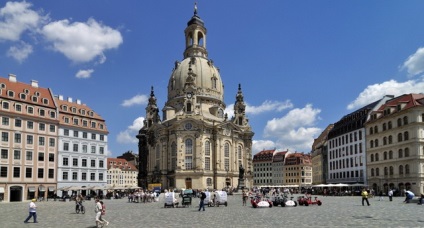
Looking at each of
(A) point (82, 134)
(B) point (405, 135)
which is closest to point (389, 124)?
(B) point (405, 135)

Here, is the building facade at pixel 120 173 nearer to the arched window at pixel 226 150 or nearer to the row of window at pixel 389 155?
the arched window at pixel 226 150

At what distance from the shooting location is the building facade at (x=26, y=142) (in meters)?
67.4

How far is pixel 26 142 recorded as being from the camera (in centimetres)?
7012

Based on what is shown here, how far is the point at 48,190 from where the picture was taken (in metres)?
73.0

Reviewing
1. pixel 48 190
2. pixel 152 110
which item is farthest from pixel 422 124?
pixel 152 110

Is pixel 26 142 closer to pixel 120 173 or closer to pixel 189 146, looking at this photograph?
pixel 189 146

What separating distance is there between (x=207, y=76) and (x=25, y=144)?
5745 cm

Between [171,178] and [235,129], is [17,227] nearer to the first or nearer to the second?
[171,178]

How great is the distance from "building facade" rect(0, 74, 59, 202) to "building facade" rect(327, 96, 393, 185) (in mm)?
56337

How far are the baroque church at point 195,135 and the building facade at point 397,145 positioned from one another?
28862 mm

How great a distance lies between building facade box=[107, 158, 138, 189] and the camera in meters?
171

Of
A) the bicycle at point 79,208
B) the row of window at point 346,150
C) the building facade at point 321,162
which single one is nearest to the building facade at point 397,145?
the row of window at point 346,150

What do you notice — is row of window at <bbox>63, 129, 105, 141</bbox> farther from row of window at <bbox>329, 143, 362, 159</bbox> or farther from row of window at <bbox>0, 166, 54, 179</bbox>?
row of window at <bbox>329, 143, 362, 159</bbox>

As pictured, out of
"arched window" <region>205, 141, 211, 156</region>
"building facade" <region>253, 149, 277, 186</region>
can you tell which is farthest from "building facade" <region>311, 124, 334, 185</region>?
"building facade" <region>253, 149, 277, 186</region>
